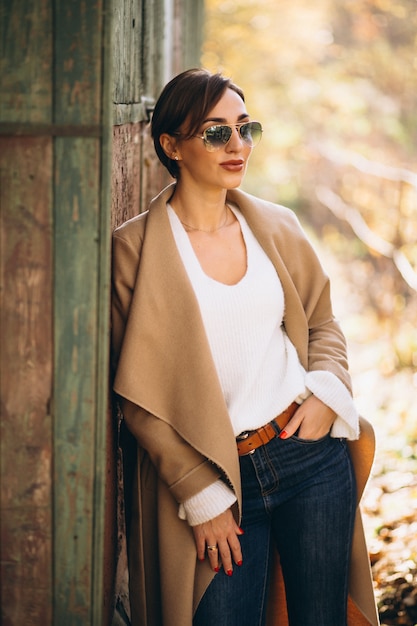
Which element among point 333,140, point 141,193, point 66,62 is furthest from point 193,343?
point 333,140

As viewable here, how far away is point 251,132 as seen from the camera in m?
2.60

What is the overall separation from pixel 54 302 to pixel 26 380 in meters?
0.23

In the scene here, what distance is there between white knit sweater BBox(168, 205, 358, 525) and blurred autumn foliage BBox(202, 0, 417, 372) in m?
8.32

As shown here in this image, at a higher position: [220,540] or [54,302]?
[54,302]

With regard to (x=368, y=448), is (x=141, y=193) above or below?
above

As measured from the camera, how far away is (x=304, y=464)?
98.9 inches

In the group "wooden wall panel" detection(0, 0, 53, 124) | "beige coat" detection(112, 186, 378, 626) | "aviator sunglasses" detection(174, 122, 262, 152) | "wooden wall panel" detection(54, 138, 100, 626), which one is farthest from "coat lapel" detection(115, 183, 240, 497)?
"wooden wall panel" detection(0, 0, 53, 124)

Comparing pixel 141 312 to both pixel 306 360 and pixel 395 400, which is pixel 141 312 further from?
pixel 395 400

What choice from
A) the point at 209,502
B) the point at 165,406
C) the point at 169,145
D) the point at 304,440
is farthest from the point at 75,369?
the point at 169,145

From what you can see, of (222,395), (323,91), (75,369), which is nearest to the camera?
(75,369)

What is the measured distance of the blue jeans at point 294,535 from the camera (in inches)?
96.2

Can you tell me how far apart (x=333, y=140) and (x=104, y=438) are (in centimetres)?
1440

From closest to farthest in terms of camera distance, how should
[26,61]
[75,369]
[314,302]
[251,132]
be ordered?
1. [26,61]
2. [75,369]
3. [251,132]
4. [314,302]

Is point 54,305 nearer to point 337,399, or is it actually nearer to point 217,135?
point 217,135
